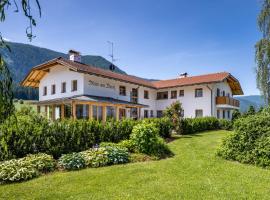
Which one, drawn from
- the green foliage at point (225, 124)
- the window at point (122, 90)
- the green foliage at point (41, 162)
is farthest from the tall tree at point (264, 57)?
the green foliage at point (41, 162)

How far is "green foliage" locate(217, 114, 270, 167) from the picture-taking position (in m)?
10.1

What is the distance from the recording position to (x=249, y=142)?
35.2ft

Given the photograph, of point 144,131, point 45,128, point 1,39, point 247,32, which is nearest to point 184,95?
point 247,32

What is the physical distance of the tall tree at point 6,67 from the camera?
2520 mm

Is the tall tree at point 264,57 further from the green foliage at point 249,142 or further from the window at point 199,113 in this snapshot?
the window at point 199,113

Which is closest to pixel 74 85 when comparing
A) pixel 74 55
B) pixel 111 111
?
pixel 74 55

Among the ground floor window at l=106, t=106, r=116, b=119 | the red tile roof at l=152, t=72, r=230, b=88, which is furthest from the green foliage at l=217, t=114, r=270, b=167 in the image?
the red tile roof at l=152, t=72, r=230, b=88

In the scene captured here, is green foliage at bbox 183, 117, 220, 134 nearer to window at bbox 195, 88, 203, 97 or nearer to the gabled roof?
window at bbox 195, 88, 203, 97

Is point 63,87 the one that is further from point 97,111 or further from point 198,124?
point 198,124

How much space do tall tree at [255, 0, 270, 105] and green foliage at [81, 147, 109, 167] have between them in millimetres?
16761

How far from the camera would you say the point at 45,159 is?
379 inches

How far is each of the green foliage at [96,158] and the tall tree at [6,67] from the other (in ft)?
24.7

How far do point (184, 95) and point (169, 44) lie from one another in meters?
15.0

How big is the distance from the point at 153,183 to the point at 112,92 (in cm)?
2186
